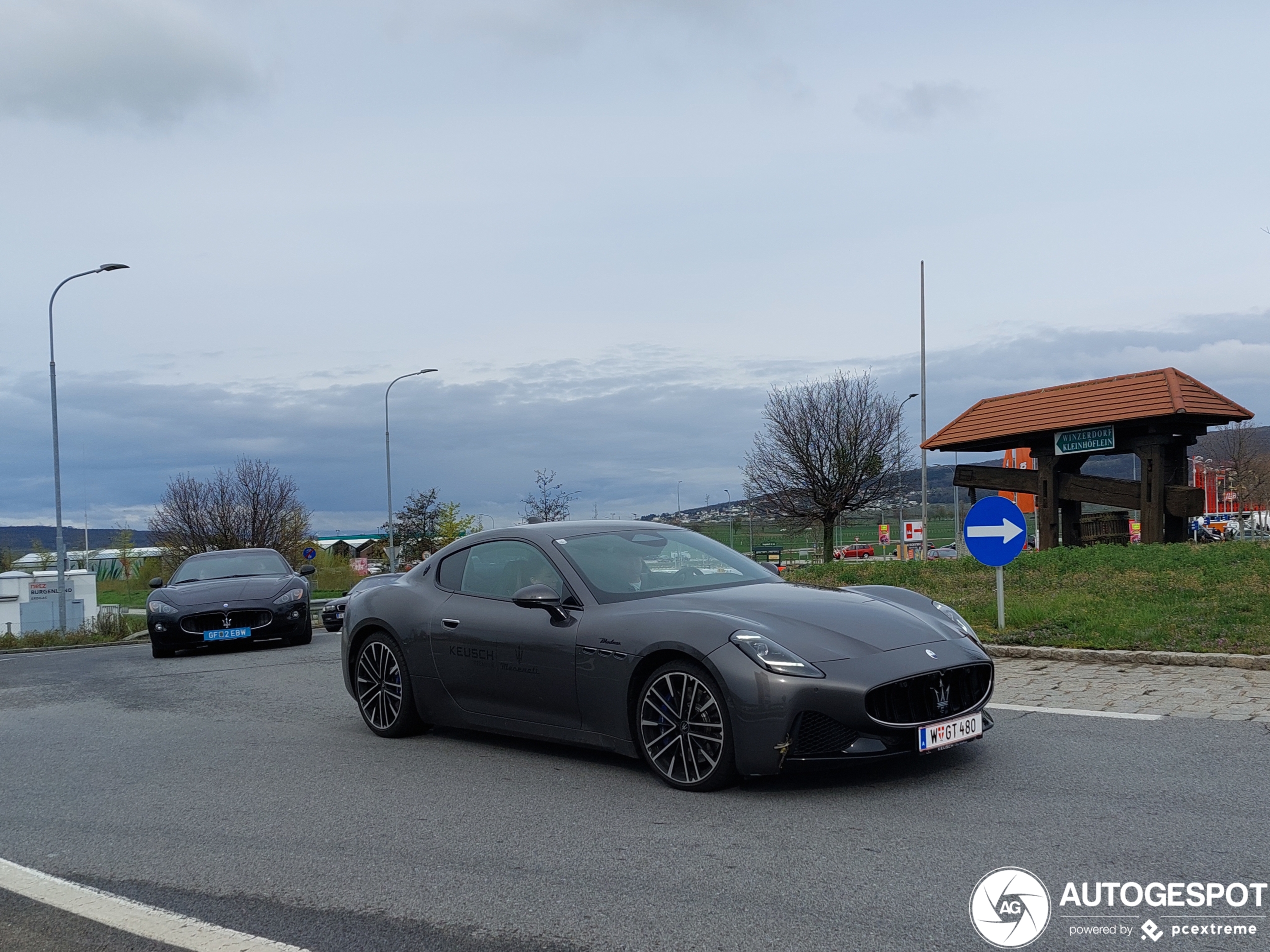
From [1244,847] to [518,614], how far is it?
3924 mm

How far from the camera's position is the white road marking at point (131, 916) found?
155 inches

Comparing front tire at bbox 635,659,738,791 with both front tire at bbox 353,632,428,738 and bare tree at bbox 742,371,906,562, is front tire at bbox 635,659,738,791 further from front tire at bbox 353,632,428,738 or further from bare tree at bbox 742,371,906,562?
bare tree at bbox 742,371,906,562

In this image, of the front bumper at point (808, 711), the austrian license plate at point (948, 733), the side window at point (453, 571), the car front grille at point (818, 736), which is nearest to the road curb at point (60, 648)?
the side window at point (453, 571)

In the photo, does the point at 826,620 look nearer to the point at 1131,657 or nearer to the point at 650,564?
the point at 650,564

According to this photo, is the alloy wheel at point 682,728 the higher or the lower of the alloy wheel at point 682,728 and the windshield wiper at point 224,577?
the lower

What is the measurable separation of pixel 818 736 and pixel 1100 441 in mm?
17208

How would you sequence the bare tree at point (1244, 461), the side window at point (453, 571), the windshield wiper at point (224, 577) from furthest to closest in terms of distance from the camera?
1. the bare tree at point (1244, 461)
2. the windshield wiper at point (224, 577)
3. the side window at point (453, 571)

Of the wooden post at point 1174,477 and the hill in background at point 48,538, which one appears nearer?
the wooden post at point 1174,477

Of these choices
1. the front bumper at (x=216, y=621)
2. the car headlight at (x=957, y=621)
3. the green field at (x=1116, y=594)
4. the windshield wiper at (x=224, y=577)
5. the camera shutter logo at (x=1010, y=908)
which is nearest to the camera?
the camera shutter logo at (x=1010, y=908)

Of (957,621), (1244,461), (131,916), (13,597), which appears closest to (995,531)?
(957,621)

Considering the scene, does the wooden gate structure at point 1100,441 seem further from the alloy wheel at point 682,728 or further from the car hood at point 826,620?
the alloy wheel at point 682,728

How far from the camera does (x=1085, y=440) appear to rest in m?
21.2

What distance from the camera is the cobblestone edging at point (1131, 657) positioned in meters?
9.55

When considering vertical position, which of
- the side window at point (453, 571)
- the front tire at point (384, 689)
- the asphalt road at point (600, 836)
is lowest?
the asphalt road at point (600, 836)
